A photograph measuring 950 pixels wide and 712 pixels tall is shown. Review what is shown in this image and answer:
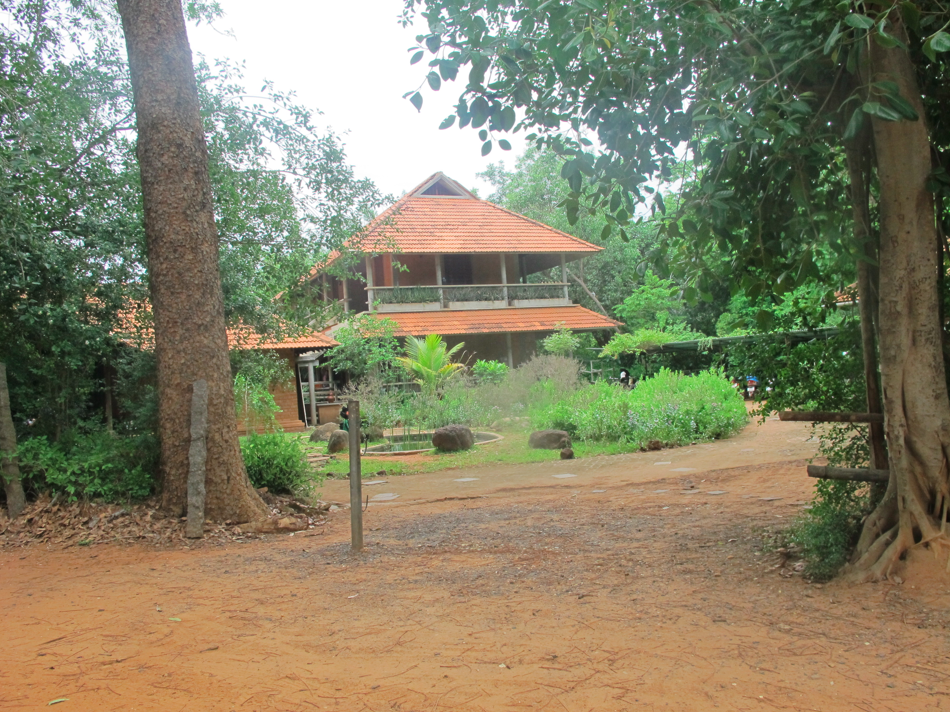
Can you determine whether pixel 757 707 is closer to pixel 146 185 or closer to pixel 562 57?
pixel 562 57

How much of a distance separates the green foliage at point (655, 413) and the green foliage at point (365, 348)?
4.35 m

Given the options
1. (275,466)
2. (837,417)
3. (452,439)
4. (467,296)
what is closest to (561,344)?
(467,296)

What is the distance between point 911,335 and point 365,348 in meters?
14.7

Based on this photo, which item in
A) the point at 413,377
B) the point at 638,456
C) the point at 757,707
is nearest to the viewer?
the point at 757,707

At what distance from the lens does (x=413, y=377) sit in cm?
1788

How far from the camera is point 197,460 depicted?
6988mm

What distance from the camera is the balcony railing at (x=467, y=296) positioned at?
23.0 metres

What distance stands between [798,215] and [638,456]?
730 cm

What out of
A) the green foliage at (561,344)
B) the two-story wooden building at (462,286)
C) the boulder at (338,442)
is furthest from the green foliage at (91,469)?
the green foliage at (561,344)

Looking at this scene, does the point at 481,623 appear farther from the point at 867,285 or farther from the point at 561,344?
the point at 561,344

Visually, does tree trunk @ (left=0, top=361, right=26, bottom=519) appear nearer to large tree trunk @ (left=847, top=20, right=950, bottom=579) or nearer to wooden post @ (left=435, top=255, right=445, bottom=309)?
large tree trunk @ (left=847, top=20, right=950, bottom=579)

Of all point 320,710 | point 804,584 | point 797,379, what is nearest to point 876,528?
point 804,584

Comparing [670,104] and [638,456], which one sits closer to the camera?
[670,104]

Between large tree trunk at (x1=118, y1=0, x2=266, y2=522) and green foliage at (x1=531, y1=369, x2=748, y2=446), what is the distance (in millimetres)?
7555
